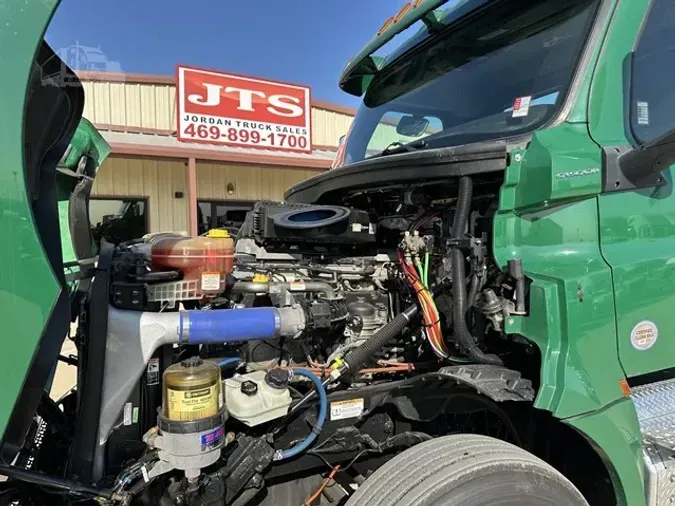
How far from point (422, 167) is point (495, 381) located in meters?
0.88

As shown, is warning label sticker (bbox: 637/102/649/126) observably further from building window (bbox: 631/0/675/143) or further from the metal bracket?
the metal bracket

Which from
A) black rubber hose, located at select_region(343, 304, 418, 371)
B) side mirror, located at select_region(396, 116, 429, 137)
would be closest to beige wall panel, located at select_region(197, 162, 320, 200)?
side mirror, located at select_region(396, 116, 429, 137)

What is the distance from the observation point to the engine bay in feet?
5.90

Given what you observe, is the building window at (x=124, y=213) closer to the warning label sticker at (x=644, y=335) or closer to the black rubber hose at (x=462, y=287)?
the black rubber hose at (x=462, y=287)

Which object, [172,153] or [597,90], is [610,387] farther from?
[172,153]

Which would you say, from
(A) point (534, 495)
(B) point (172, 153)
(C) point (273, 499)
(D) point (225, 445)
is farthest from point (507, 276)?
(B) point (172, 153)

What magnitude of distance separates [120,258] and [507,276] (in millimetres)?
1529

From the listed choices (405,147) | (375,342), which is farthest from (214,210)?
(375,342)

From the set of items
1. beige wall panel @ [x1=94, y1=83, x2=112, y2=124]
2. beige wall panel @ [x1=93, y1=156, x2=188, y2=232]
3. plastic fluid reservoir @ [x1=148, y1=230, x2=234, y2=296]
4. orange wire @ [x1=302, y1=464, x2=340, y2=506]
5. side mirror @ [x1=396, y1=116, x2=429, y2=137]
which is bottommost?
orange wire @ [x1=302, y1=464, x2=340, y2=506]

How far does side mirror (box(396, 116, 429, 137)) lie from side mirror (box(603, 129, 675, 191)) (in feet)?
3.37

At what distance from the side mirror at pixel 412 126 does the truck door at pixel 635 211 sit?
95 cm

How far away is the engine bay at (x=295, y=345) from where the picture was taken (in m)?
1.80

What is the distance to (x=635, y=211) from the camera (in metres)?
1.99

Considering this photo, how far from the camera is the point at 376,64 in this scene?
328cm
